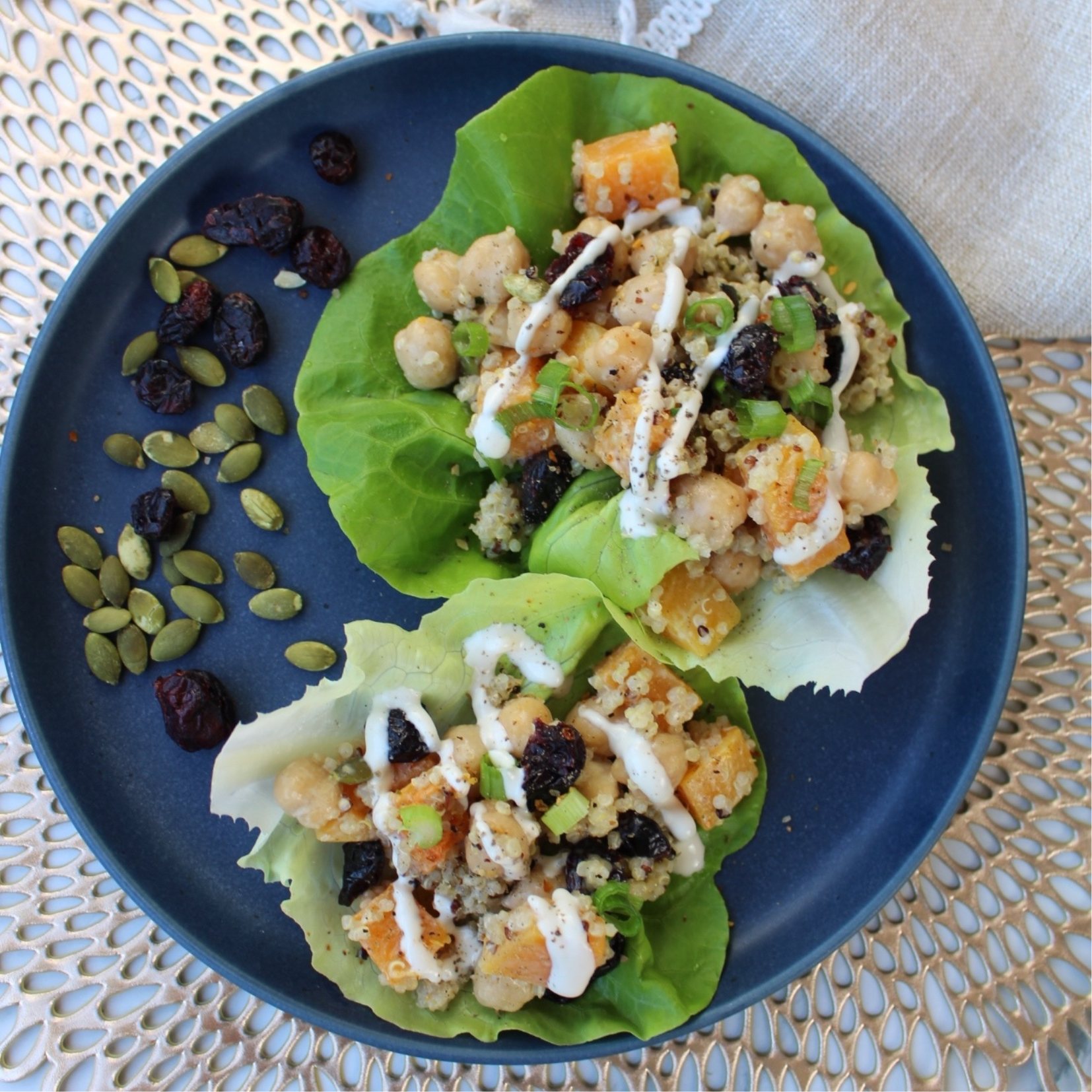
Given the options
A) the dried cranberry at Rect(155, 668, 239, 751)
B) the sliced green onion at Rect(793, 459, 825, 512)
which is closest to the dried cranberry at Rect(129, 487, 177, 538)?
the dried cranberry at Rect(155, 668, 239, 751)

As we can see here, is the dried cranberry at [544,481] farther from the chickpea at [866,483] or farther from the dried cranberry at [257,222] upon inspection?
the dried cranberry at [257,222]

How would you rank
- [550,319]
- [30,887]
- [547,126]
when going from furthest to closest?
[30,887] < [547,126] < [550,319]

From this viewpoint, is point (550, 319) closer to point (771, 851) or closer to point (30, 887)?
A: point (771, 851)

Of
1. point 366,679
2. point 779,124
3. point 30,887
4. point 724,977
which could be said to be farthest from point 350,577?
point 779,124

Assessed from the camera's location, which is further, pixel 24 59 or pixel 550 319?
pixel 24 59

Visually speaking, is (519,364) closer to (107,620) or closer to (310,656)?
(310,656)


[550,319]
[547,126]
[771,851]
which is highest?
[547,126]
